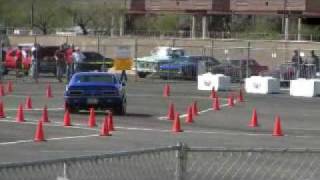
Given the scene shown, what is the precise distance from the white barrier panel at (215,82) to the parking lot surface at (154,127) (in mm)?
3707

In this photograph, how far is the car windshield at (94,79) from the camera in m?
24.6

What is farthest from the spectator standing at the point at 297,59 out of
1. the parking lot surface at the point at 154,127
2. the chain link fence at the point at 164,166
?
the chain link fence at the point at 164,166

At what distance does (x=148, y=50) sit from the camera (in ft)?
222

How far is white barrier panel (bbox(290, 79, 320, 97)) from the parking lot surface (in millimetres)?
1522

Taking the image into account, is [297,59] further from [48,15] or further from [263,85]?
[48,15]

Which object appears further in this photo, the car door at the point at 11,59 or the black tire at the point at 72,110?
the car door at the point at 11,59

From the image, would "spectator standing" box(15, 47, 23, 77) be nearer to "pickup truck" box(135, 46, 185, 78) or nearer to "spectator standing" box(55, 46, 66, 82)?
"spectator standing" box(55, 46, 66, 82)

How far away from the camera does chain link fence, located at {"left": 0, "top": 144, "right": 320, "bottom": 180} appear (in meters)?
6.50

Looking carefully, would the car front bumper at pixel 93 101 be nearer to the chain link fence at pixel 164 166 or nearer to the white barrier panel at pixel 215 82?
the white barrier panel at pixel 215 82

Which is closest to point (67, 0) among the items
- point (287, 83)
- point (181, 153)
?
point (287, 83)

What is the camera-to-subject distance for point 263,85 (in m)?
37.8

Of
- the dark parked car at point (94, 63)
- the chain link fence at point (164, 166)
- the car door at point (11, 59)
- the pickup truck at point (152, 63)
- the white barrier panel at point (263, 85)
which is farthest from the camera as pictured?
the car door at point (11, 59)

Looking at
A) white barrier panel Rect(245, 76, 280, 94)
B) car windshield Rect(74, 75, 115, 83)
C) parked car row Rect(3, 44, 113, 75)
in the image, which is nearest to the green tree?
parked car row Rect(3, 44, 113, 75)

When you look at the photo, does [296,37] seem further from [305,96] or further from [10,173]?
[10,173]
